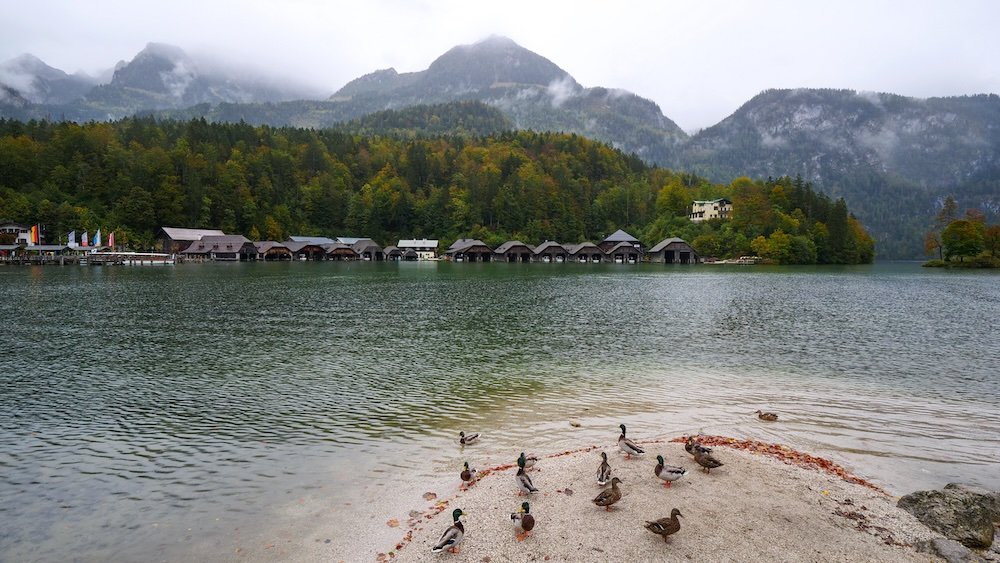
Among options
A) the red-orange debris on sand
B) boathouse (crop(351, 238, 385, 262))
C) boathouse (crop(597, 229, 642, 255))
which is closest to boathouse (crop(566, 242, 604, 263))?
boathouse (crop(597, 229, 642, 255))

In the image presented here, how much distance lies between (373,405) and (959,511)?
515 inches

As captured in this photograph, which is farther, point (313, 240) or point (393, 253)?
point (393, 253)

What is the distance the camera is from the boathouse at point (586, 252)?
141 metres

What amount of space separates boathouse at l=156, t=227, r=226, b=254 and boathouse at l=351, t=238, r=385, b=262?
3336 cm

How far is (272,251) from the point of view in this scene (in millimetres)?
131500

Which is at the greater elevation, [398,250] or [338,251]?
[398,250]

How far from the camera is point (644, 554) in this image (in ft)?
23.5

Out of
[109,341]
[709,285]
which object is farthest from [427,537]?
[709,285]

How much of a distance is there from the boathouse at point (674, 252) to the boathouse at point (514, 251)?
32.2 m

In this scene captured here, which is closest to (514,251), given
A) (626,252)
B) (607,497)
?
(626,252)

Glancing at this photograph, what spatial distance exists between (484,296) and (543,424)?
113 feet

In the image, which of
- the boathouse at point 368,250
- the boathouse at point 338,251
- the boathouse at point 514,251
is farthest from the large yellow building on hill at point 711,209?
the boathouse at point 338,251

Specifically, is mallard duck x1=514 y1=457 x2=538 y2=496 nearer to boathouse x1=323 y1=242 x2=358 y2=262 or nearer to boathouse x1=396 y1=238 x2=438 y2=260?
boathouse x1=323 y1=242 x2=358 y2=262

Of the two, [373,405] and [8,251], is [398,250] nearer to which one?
[8,251]
